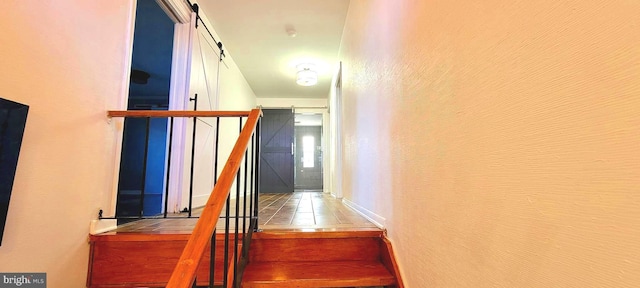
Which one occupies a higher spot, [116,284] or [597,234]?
[597,234]

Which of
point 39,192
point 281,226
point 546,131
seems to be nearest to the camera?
point 546,131

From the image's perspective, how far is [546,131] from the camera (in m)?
0.60

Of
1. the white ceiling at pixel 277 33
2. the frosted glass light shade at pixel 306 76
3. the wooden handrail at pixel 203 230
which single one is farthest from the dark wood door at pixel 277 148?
the wooden handrail at pixel 203 230

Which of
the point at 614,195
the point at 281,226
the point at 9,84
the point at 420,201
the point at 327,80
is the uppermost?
the point at 327,80

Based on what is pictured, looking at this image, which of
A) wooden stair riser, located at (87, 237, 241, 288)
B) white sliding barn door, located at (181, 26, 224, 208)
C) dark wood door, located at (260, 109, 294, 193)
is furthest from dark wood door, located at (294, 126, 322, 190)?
wooden stair riser, located at (87, 237, 241, 288)

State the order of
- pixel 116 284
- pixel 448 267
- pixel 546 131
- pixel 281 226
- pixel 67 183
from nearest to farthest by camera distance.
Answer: pixel 546 131, pixel 448 267, pixel 67 183, pixel 116 284, pixel 281 226

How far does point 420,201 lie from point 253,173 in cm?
109

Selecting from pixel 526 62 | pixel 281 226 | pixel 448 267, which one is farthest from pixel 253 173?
pixel 526 62

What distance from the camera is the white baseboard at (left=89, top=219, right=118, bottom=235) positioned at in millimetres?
1641

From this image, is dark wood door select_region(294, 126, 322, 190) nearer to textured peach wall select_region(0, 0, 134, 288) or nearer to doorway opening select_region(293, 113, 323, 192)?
doorway opening select_region(293, 113, 323, 192)

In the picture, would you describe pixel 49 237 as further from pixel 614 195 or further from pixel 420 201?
pixel 614 195

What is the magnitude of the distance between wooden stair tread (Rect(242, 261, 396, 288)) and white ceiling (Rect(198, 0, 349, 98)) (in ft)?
9.17

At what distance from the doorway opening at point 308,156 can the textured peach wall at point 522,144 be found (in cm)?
913

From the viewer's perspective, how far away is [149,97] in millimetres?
5719
